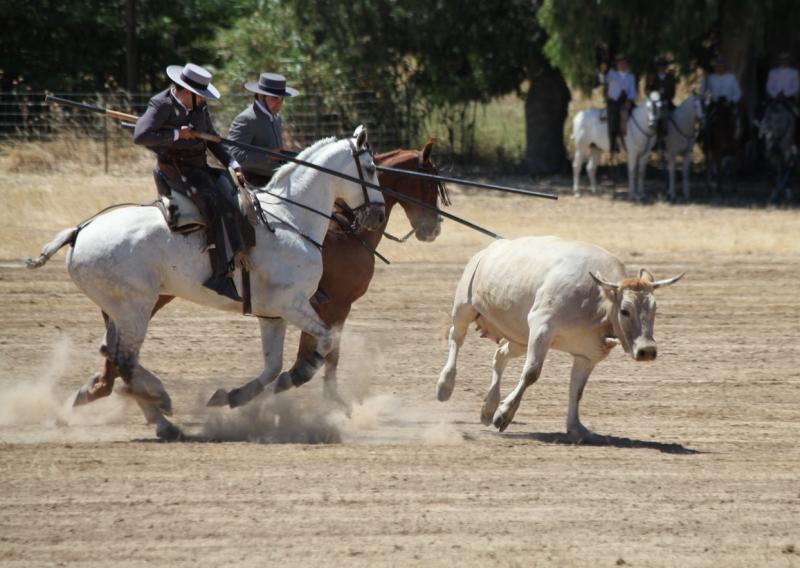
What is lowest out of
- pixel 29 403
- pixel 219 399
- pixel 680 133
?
pixel 29 403

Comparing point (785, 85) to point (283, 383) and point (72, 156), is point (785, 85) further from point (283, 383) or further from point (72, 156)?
point (283, 383)

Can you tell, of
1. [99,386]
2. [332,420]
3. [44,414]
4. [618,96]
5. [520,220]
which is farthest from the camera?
[618,96]

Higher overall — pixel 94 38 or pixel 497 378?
pixel 94 38

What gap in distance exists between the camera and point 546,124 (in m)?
28.3

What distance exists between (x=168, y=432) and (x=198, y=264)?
46.2 inches

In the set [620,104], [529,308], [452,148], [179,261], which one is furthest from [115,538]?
[452,148]

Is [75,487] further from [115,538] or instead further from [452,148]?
[452,148]

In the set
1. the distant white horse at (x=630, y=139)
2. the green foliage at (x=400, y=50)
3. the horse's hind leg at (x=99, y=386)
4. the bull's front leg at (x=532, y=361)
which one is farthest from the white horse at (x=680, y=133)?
the horse's hind leg at (x=99, y=386)

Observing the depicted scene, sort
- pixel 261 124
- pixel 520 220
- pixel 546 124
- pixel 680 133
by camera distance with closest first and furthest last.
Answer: pixel 261 124 → pixel 520 220 → pixel 680 133 → pixel 546 124

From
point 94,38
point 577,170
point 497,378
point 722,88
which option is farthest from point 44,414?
point 94,38

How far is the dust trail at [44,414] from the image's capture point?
931cm

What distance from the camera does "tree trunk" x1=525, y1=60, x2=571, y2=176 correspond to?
2808cm

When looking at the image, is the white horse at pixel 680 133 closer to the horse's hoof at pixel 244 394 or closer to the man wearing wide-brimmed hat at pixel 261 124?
the man wearing wide-brimmed hat at pixel 261 124

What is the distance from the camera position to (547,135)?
28.4m
